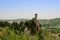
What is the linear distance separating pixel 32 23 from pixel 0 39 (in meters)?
17.0

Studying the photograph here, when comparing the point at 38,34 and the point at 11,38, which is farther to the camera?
the point at 38,34

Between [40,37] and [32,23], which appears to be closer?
[40,37]

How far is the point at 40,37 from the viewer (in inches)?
1523

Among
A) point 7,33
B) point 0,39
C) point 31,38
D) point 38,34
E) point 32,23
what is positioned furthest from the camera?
point 32,23

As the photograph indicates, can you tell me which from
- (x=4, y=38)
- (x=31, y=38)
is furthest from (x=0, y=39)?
(x=31, y=38)

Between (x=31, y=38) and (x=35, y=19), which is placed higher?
(x=35, y=19)

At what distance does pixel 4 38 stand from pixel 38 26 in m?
17.1

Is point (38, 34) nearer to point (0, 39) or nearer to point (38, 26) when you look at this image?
point (38, 26)

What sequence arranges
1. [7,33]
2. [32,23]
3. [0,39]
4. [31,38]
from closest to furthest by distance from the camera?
1. [0,39]
2. [7,33]
3. [31,38]
4. [32,23]

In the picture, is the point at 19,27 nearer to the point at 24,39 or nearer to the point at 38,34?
the point at 38,34

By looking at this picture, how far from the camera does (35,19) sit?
46062 mm

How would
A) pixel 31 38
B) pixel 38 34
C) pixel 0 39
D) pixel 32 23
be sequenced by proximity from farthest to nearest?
pixel 32 23, pixel 38 34, pixel 31 38, pixel 0 39

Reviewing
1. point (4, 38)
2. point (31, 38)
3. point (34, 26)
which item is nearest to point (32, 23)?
point (34, 26)

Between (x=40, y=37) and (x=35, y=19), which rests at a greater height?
(x=35, y=19)
